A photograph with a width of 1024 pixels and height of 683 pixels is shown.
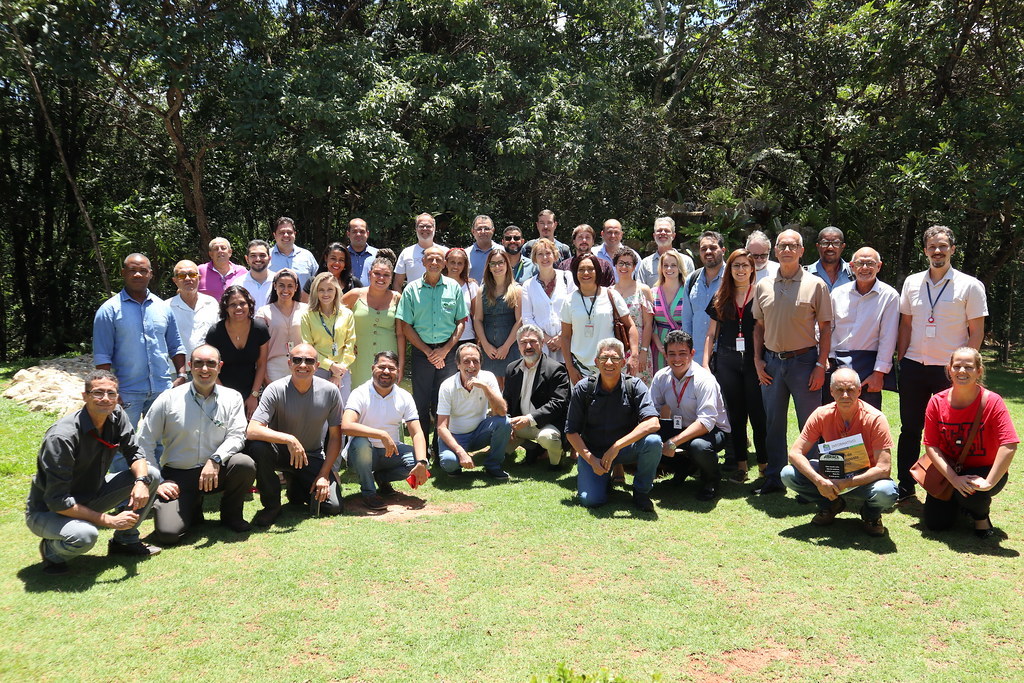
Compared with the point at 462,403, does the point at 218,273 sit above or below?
above

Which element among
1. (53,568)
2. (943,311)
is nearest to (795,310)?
(943,311)

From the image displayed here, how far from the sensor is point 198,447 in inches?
213

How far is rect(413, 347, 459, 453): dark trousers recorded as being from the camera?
7305 millimetres

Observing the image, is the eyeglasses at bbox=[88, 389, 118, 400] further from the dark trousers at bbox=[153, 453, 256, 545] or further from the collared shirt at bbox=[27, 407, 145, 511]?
the dark trousers at bbox=[153, 453, 256, 545]

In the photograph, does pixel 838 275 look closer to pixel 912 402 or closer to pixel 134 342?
pixel 912 402

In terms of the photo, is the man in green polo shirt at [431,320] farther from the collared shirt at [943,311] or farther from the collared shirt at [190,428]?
the collared shirt at [943,311]

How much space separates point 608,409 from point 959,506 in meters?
2.48

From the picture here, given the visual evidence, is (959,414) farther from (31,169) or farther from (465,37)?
(31,169)

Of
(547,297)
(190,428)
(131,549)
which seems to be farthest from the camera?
(547,297)

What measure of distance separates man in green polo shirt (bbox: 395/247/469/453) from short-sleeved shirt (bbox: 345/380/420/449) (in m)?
0.93

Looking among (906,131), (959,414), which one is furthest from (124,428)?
(906,131)

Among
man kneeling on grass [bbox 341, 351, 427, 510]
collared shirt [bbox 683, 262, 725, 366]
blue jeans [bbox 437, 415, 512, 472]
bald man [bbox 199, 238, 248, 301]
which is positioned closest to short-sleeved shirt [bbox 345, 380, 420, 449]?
man kneeling on grass [bbox 341, 351, 427, 510]

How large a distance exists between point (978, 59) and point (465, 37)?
894 centimetres

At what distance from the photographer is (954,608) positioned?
415 centimetres
